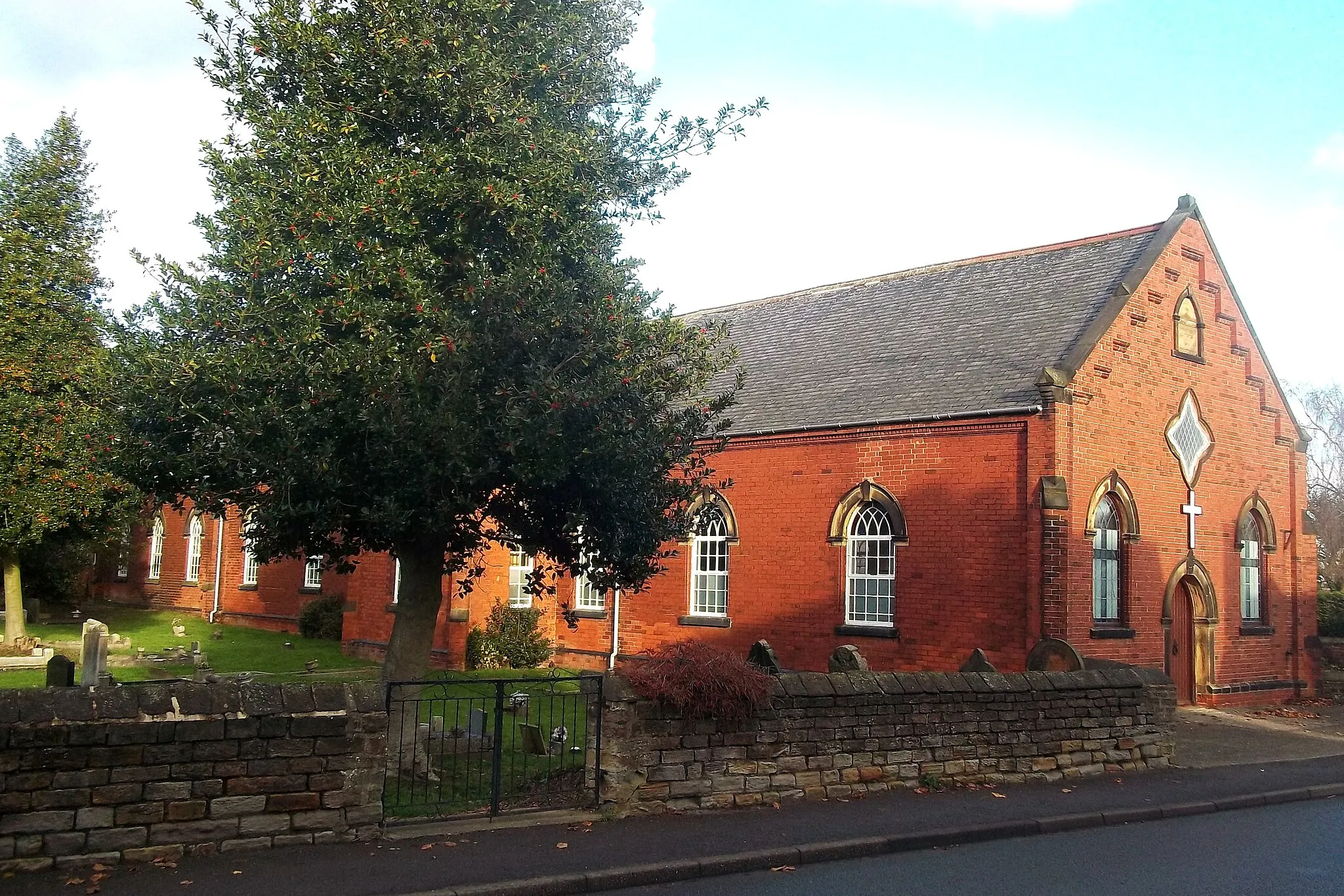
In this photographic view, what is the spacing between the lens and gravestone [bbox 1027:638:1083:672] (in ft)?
49.3

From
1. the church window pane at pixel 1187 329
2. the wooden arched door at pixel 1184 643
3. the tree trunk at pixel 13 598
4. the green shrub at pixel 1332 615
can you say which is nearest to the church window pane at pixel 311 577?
the tree trunk at pixel 13 598

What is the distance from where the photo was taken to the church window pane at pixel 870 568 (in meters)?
20.6

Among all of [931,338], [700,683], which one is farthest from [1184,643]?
[700,683]

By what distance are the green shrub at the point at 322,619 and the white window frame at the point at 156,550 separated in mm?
13677

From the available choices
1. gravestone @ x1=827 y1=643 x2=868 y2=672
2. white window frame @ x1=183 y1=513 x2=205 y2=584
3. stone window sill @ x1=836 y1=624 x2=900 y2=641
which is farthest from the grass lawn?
gravestone @ x1=827 y1=643 x2=868 y2=672

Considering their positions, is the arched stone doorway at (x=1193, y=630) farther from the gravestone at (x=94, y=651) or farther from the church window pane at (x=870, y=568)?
the gravestone at (x=94, y=651)

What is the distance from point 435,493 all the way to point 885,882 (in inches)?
217

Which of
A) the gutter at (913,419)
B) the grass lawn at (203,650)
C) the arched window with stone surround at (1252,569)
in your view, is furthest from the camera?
the arched window with stone surround at (1252,569)

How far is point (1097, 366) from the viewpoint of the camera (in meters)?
19.0

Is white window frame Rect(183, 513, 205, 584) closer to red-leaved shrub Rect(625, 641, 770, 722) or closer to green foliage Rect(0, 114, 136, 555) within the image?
green foliage Rect(0, 114, 136, 555)

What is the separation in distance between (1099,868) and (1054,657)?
6858mm

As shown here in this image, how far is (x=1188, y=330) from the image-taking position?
2136 centimetres

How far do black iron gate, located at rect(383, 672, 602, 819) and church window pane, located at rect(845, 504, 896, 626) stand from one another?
25.7ft

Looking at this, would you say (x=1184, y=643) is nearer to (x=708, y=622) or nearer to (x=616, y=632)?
(x=708, y=622)
